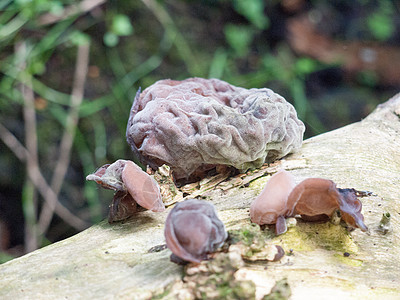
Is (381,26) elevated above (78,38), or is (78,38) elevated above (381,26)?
(78,38)

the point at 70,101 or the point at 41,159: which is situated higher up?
the point at 70,101

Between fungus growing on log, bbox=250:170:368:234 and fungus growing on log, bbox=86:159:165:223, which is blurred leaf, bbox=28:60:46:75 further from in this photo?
fungus growing on log, bbox=250:170:368:234

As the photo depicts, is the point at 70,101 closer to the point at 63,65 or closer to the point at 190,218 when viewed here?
the point at 63,65

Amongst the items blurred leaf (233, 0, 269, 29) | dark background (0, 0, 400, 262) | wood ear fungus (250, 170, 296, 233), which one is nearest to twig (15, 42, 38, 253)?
dark background (0, 0, 400, 262)

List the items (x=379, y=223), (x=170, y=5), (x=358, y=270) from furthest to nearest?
(x=170, y=5) → (x=379, y=223) → (x=358, y=270)

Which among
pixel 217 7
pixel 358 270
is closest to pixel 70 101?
pixel 217 7

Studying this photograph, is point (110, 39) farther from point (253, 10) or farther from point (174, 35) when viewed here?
point (253, 10)

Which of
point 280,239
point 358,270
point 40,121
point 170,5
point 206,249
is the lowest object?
point 358,270

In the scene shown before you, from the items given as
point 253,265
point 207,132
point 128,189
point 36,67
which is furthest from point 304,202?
point 36,67
